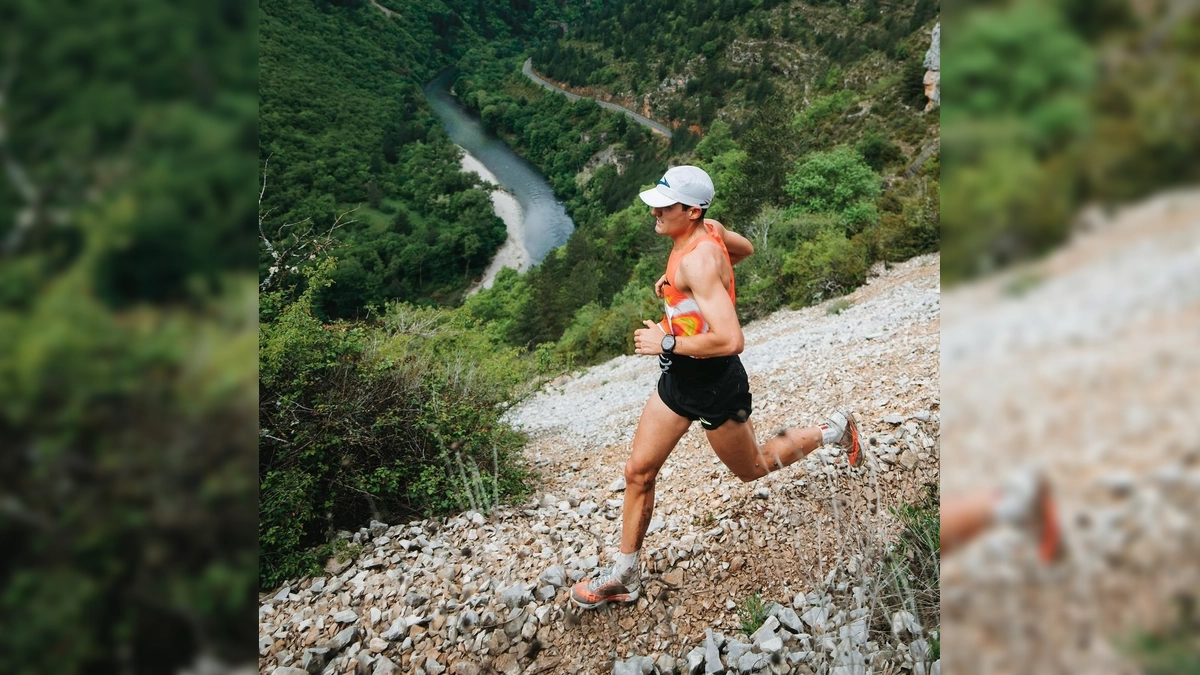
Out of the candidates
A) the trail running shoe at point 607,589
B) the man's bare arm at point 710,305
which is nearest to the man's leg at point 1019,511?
the man's bare arm at point 710,305

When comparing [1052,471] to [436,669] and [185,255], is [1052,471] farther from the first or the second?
[436,669]

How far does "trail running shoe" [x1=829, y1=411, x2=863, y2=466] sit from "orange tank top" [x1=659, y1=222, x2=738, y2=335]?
1179 millimetres

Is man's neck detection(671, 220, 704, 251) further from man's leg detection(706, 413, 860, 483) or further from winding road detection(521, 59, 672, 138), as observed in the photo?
winding road detection(521, 59, 672, 138)

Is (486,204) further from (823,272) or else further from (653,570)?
(653,570)

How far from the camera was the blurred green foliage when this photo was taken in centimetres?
58

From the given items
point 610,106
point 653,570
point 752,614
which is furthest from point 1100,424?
point 610,106

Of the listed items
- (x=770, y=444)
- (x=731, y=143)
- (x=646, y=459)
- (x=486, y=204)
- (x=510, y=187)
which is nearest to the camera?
(x=646, y=459)

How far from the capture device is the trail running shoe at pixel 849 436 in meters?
2.97

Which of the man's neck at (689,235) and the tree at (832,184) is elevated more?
the man's neck at (689,235)

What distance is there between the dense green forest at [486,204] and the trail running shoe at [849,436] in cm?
201

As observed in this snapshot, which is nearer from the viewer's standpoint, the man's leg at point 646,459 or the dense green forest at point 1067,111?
the dense green forest at point 1067,111

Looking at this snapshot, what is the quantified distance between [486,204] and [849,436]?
95.7 ft

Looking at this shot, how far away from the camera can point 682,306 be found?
2127 millimetres

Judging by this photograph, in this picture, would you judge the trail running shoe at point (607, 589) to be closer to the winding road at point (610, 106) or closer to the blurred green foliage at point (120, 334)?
the blurred green foliage at point (120, 334)
